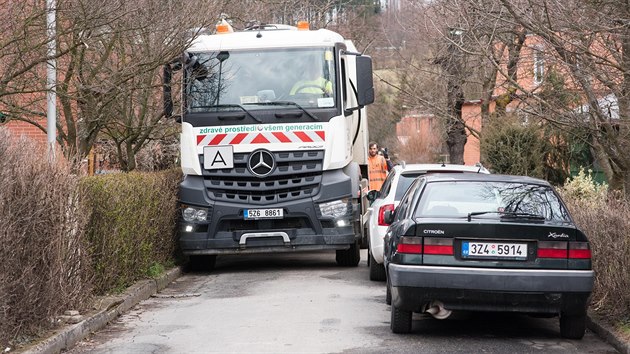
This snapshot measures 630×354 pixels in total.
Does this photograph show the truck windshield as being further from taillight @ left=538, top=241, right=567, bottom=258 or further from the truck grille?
taillight @ left=538, top=241, right=567, bottom=258

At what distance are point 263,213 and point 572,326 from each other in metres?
6.62

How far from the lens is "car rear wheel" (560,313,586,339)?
9.20 m

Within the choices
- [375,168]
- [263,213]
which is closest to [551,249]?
[263,213]

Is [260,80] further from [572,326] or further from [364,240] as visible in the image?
[572,326]

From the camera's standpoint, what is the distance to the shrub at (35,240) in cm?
793

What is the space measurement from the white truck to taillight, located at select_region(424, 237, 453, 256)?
623cm

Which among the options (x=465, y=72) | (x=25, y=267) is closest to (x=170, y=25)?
(x=25, y=267)

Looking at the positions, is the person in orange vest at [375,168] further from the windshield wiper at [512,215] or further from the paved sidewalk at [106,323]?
the windshield wiper at [512,215]

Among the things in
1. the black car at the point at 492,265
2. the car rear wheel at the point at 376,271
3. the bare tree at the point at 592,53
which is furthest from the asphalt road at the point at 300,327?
the bare tree at the point at 592,53

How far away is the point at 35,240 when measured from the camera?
8.61 metres

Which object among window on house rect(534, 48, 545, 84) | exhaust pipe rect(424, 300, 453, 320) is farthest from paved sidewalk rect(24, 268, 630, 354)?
window on house rect(534, 48, 545, 84)

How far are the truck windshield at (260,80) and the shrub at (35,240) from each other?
5752 millimetres

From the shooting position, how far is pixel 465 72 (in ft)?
80.7

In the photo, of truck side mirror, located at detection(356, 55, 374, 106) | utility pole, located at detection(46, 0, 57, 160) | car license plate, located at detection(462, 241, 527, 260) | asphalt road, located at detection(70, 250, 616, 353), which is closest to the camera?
car license plate, located at detection(462, 241, 527, 260)
